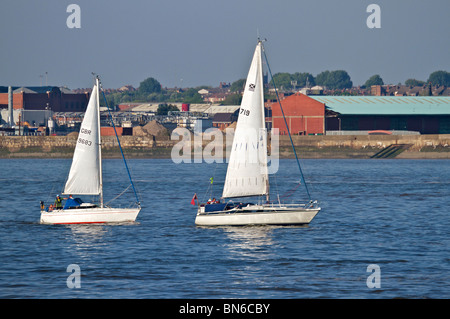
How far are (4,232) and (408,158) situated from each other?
→ 350 ft

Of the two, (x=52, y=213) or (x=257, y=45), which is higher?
(x=257, y=45)

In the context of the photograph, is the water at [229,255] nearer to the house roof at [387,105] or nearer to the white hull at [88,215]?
the white hull at [88,215]

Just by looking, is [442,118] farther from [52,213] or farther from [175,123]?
[52,213]

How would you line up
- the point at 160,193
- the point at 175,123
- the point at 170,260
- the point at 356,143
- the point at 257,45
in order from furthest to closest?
the point at 175,123, the point at 356,143, the point at 160,193, the point at 257,45, the point at 170,260

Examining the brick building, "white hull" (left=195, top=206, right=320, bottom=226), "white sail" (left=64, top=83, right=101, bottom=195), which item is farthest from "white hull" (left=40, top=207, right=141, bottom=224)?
the brick building

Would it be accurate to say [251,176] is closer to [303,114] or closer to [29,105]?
[303,114]

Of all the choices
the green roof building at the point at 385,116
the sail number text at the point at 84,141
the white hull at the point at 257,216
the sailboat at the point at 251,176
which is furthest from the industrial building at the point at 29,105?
the white hull at the point at 257,216

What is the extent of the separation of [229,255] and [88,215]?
11.1 meters

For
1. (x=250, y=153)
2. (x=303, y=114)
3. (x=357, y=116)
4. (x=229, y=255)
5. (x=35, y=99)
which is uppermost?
(x=35, y=99)

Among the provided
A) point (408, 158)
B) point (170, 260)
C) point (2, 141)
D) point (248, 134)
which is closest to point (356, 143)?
point (408, 158)

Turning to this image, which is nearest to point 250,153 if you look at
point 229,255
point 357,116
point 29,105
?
point 229,255

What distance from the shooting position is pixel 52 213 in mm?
43375

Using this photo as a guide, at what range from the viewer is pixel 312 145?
136 meters
